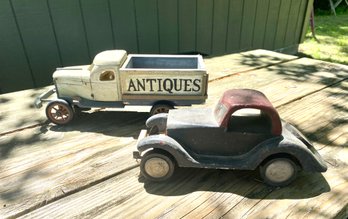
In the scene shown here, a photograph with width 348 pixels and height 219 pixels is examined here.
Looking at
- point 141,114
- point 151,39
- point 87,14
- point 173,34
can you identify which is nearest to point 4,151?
point 141,114

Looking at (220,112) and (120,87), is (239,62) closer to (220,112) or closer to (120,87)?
(120,87)

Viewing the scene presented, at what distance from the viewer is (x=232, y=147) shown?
153cm

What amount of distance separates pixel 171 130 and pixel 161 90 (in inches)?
23.8

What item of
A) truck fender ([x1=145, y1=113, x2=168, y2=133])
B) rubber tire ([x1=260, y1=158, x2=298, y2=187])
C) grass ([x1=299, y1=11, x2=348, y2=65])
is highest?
truck fender ([x1=145, y1=113, x2=168, y2=133])

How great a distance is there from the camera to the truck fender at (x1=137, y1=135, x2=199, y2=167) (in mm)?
1499

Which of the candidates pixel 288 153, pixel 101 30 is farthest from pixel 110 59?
pixel 101 30

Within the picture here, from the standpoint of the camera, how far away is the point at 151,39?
4.63m

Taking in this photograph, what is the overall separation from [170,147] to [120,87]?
79cm

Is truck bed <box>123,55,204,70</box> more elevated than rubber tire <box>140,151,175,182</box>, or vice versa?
truck bed <box>123,55,204,70</box>

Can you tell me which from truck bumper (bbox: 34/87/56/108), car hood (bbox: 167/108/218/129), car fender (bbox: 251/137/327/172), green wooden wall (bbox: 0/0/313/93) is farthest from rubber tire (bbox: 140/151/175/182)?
green wooden wall (bbox: 0/0/313/93)

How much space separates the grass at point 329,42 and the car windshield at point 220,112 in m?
7.07

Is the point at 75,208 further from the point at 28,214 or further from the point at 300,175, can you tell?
the point at 300,175

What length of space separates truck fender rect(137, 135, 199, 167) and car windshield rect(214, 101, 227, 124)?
26cm

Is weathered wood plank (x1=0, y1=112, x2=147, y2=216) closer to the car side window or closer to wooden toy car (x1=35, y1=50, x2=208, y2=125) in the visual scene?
wooden toy car (x1=35, y1=50, x2=208, y2=125)
